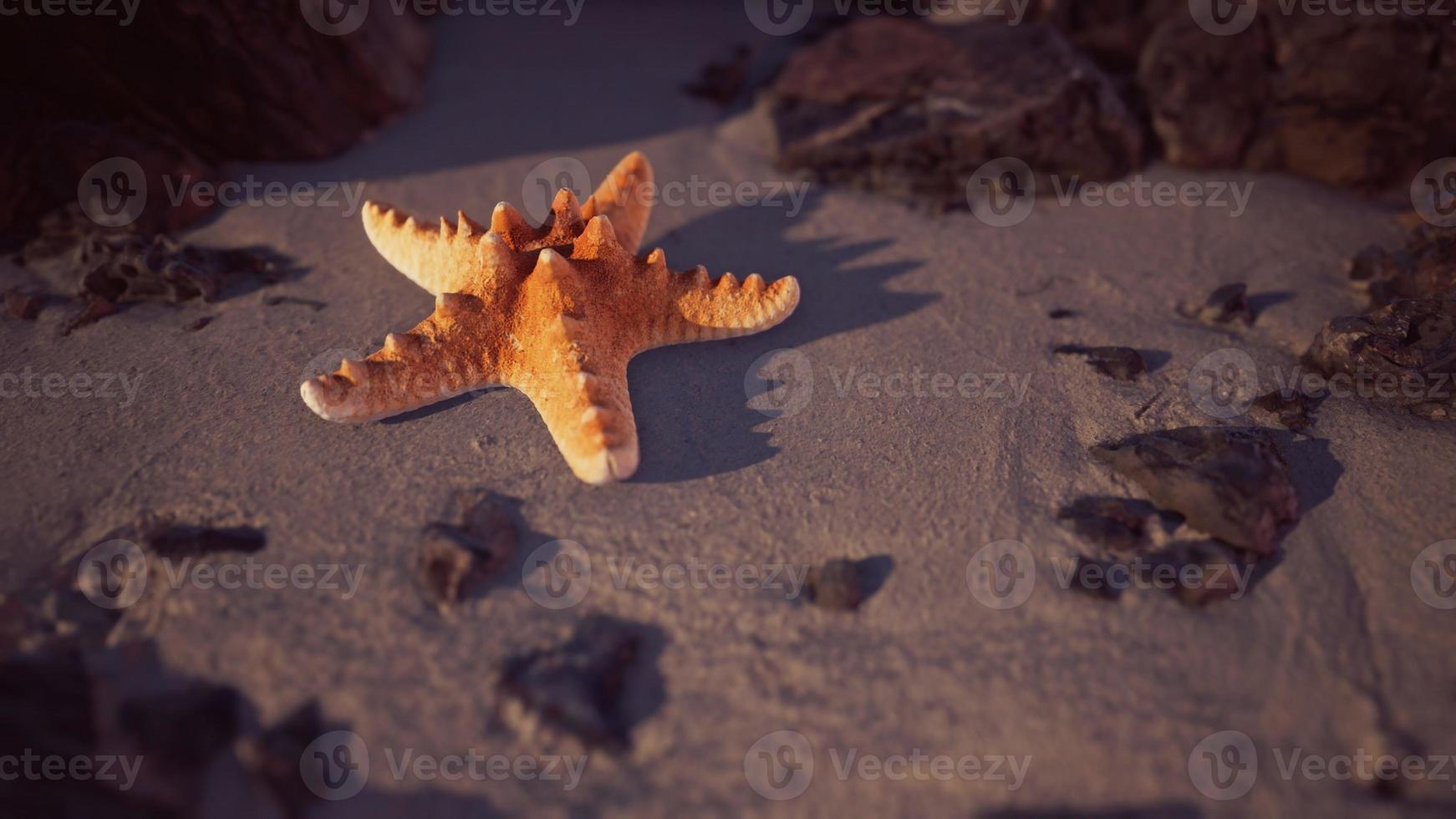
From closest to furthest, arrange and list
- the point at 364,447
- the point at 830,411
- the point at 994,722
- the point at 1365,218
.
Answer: the point at 994,722 < the point at 364,447 < the point at 830,411 < the point at 1365,218

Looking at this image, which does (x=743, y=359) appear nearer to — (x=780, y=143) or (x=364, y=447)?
(x=364, y=447)

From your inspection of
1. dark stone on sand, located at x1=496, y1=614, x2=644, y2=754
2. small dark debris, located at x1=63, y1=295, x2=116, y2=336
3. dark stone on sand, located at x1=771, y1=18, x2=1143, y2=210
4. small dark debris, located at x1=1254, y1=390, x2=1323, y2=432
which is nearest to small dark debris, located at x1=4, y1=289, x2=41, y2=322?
small dark debris, located at x1=63, y1=295, x2=116, y2=336

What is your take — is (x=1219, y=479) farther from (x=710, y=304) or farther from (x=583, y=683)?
(x=583, y=683)

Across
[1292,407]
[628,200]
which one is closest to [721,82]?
[628,200]

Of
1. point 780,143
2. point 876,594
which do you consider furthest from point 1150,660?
point 780,143

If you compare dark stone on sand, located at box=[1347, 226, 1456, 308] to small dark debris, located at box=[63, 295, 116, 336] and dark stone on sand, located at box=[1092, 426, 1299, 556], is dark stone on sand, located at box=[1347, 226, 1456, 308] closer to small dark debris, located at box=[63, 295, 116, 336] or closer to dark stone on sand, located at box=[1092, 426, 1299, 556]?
dark stone on sand, located at box=[1092, 426, 1299, 556]
